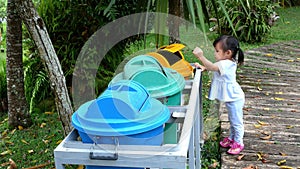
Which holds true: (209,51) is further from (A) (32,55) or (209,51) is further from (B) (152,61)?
(B) (152,61)

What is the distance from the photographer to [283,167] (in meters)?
2.86

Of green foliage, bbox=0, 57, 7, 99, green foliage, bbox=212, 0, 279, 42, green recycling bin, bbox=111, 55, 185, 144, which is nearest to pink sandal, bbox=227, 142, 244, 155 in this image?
green recycling bin, bbox=111, 55, 185, 144

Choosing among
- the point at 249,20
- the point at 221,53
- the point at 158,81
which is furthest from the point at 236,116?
the point at 249,20

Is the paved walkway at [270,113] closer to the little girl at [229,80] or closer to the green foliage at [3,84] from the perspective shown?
the little girl at [229,80]

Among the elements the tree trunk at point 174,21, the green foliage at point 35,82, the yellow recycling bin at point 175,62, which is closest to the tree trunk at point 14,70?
the green foliage at point 35,82

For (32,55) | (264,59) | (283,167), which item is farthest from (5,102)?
(264,59)

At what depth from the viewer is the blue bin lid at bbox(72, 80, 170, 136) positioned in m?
1.67

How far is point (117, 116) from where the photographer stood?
169 cm

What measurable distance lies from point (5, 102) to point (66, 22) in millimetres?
1266

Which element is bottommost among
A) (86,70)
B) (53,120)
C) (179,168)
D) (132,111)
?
(53,120)

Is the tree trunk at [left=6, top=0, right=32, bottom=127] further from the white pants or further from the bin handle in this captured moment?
the bin handle

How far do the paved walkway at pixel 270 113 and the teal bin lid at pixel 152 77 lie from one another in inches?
38.8

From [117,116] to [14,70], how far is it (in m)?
2.26

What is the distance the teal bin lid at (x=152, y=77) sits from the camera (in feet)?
7.16
